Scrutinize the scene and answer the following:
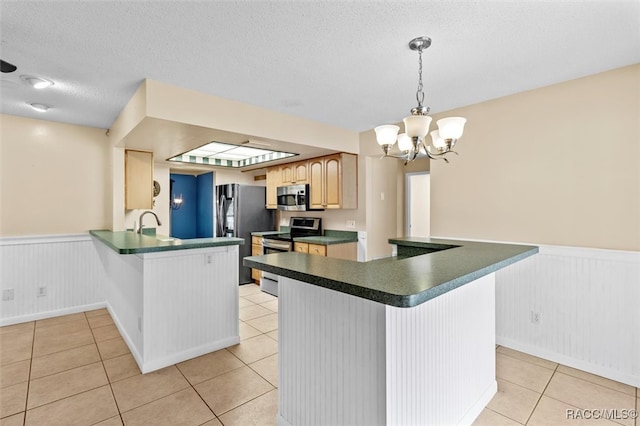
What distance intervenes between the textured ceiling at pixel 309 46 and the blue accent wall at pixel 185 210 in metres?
4.05

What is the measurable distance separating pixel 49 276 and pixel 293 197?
3.38m

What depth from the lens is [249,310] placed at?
398 centimetres

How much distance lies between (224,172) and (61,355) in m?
4.29

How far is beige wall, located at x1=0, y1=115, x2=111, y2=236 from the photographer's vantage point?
357cm

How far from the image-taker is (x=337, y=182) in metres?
4.49

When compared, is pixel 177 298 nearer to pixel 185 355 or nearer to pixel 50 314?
pixel 185 355

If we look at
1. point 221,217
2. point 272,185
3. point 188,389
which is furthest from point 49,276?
point 272,185

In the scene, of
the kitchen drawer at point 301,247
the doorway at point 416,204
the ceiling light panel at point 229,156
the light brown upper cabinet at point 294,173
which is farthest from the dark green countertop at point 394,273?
the doorway at point 416,204

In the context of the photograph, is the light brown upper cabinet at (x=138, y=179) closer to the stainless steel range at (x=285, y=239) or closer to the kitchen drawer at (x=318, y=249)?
the stainless steel range at (x=285, y=239)

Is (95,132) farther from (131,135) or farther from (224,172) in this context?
(224,172)

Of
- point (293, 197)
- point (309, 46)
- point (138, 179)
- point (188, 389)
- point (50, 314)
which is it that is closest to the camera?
point (309, 46)

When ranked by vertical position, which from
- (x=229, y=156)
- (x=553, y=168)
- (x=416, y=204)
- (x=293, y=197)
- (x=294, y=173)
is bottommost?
(x=416, y=204)

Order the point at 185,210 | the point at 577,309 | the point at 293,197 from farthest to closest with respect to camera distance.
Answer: the point at 185,210
the point at 293,197
the point at 577,309

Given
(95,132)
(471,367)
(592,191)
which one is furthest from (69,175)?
(592,191)
